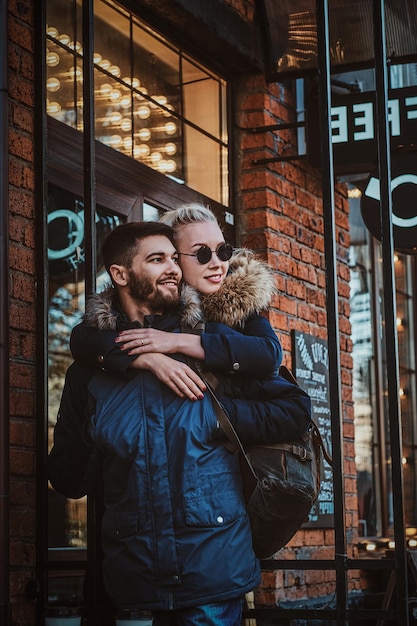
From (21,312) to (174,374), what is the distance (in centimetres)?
100

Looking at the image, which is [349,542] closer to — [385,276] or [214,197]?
[214,197]

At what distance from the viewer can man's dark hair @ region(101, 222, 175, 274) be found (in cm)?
359

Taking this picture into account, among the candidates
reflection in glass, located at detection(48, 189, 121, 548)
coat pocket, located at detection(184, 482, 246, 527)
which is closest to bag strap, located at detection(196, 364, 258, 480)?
coat pocket, located at detection(184, 482, 246, 527)

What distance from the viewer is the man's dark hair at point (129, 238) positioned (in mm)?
3590

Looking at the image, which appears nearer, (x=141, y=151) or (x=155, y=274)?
(x=155, y=274)

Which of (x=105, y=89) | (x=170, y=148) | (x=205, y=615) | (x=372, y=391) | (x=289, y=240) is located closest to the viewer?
(x=205, y=615)

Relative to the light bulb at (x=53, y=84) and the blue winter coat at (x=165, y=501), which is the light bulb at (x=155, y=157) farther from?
the blue winter coat at (x=165, y=501)

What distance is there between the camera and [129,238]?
11.8ft

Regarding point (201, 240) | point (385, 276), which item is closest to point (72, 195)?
point (201, 240)

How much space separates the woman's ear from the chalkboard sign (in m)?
2.15

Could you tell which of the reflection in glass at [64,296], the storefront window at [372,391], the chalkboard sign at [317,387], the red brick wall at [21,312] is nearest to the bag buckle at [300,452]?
the red brick wall at [21,312]

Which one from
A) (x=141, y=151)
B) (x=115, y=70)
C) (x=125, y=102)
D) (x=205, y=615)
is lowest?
(x=205, y=615)

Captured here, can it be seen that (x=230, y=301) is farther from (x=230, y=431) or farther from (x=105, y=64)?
(x=105, y=64)

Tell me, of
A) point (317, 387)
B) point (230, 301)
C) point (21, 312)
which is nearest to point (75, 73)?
point (21, 312)
